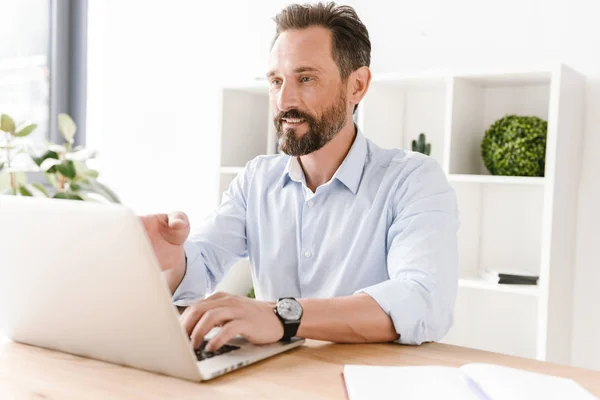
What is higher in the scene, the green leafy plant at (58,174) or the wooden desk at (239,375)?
the green leafy plant at (58,174)

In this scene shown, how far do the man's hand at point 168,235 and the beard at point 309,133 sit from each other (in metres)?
0.48

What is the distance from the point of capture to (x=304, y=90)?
6.11ft

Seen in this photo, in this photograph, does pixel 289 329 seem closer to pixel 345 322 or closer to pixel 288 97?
pixel 345 322

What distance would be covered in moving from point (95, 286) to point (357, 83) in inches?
49.8

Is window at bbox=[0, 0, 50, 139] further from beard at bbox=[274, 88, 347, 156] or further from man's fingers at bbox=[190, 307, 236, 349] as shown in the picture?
man's fingers at bbox=[190, 307, 236, 349]

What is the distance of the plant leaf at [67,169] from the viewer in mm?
1299

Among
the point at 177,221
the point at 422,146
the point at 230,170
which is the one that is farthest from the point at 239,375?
the point at 230,170

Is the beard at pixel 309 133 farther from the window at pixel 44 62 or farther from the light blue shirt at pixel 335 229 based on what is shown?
the window at pixel 44 62

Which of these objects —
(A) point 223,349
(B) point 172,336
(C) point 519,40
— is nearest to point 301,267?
(A) point 223,349

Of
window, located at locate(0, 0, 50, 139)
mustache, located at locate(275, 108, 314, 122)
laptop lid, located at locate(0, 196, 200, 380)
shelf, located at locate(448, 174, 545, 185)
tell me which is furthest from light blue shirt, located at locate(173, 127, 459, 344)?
window, located at locate(0, 0, 50, 139)

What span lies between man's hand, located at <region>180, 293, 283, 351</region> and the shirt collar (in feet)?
2.27

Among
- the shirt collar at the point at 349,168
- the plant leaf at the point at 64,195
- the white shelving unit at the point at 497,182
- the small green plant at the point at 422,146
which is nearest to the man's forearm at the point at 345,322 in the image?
the plant leaf at the point at 64,195

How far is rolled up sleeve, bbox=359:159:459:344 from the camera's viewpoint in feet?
4.22

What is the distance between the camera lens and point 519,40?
2789 millimetres
